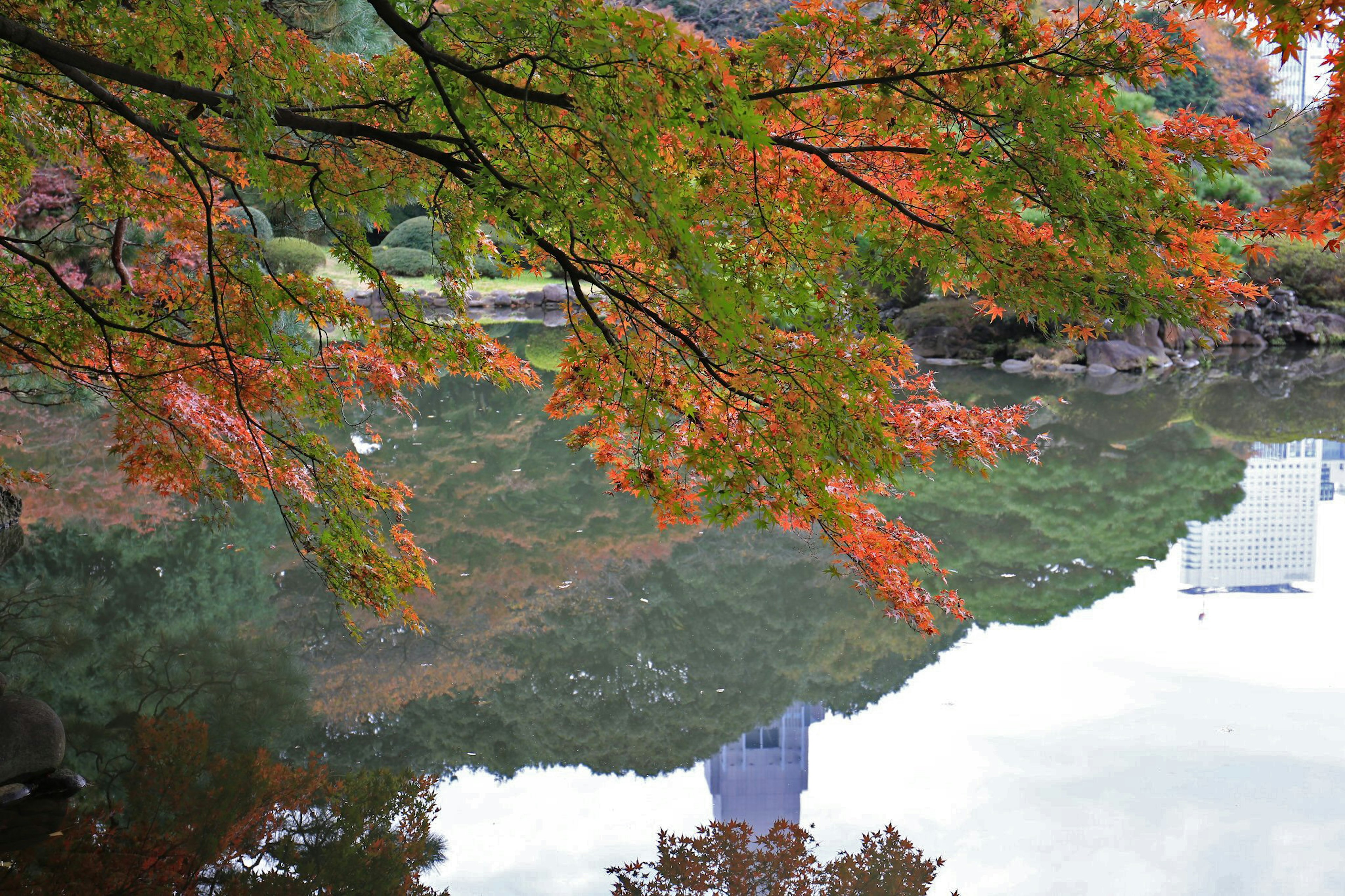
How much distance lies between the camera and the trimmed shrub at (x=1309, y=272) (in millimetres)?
19344

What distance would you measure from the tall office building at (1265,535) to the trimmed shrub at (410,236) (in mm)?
18873

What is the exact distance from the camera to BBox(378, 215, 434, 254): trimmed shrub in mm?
24312

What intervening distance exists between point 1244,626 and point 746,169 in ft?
15.5

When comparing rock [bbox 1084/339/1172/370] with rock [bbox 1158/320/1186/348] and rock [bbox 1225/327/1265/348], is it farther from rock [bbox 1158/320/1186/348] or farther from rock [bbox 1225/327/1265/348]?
rock [bbox 1225/327/1265/348]

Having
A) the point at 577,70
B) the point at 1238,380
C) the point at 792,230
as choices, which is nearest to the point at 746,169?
the point at 792,230

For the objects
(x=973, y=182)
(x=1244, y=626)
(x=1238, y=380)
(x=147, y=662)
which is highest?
(x=1238, y=380)

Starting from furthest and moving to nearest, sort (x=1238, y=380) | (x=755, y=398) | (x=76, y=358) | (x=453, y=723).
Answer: (x=1238, y=380) < (x=453, y=723) < (x=76, y=358) < (x=755, y=398)

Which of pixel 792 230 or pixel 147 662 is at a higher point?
pixel 792 230

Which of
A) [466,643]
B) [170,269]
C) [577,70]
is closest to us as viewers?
[577,70]

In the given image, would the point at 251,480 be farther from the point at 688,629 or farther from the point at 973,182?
the point at 973,182

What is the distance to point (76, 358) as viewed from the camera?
15.1 ft

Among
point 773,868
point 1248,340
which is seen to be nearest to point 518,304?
point 1248,340

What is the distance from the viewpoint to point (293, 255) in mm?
17656

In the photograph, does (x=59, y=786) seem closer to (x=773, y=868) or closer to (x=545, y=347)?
(x=773, y=868)
